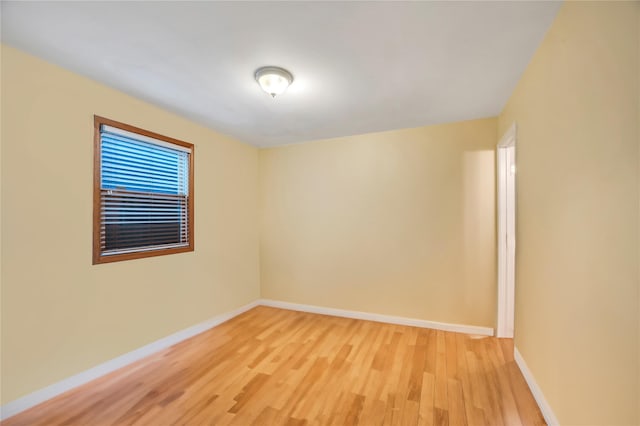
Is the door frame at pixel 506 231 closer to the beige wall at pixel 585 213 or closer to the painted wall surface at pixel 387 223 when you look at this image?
the painted wall surface at pixel 387 223

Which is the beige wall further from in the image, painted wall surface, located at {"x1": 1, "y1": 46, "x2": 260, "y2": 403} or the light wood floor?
painted wall surface, located at {"x1": 1, "y1": 46, "x2": 260, "y2": 403}

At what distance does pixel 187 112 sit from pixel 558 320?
3.60m

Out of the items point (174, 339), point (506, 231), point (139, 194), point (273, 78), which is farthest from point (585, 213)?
point (174, 339)

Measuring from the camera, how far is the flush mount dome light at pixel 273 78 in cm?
197

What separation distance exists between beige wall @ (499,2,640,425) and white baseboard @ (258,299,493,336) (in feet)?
3.57

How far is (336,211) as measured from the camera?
370cm

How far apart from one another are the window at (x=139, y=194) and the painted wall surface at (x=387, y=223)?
140 centimetres

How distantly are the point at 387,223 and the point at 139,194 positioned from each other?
2.84 meters

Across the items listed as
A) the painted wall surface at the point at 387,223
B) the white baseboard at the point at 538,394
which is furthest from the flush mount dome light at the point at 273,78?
the white baseboard at the point at 538,394

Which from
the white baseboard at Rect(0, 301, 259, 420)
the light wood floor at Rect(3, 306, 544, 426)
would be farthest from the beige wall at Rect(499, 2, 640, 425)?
the white baseboard at Rect(0, 301, 259, 420)

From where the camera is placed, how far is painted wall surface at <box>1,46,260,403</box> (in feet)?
5.80

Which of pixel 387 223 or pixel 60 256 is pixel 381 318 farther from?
pixel 60 256

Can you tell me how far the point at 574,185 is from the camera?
1.37 metres

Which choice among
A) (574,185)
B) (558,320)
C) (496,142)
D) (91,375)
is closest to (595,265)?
(574,185)
